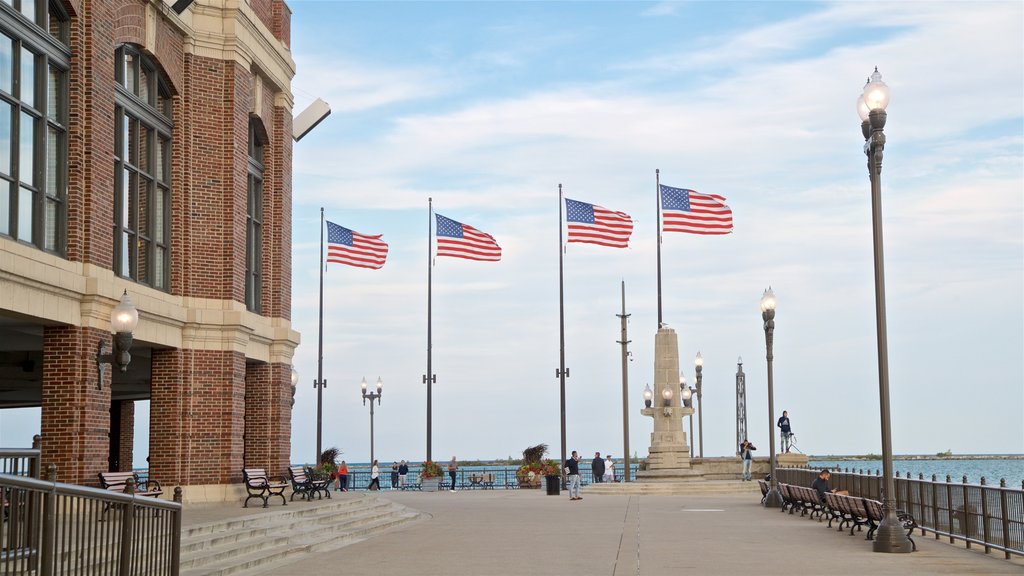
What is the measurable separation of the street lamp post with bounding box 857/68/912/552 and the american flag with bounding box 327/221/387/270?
28.7 metres

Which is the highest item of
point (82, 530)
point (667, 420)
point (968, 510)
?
point (667, 420)

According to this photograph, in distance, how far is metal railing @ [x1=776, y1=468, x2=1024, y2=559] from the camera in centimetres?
1841

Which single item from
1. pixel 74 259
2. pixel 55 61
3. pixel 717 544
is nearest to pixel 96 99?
pixel 55 61

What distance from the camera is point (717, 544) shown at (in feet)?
71.0

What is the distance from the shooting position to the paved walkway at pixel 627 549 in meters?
17.6

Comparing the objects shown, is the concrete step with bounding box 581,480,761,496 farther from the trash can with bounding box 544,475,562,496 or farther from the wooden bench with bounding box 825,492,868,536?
the wooden bench with bounding box 825,492,868,536

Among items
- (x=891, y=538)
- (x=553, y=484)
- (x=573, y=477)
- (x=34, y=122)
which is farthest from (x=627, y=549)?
(x=553, y=484)

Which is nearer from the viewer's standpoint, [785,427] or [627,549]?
[627,549]

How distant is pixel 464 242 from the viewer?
4762 centimetres

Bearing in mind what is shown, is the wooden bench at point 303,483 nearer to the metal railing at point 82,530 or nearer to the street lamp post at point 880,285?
the street lamp post at point 880,285

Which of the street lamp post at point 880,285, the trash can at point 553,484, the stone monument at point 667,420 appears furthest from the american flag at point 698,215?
the street lamp post at point 880,285

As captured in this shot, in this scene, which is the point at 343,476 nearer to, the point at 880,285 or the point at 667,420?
the point at 667,420

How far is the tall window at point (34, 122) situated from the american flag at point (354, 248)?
25.0m

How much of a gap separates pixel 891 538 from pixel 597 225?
90.9ft
